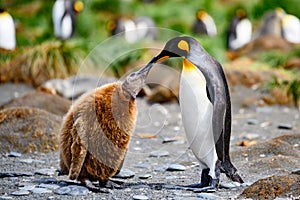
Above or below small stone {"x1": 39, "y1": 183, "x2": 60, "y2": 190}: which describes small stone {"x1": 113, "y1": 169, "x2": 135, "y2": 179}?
above

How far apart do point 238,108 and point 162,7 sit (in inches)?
520

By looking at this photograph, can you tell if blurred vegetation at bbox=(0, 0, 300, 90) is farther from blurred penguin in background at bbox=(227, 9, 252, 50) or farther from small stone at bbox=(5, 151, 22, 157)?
small stone at bbox=(5, 151, 22, 157)

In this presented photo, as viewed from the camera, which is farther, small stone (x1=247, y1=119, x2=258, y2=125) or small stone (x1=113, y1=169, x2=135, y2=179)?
small stone (x1=247, y1=119, x2=258, y2=125)

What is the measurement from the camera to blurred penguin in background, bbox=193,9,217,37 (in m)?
16.8

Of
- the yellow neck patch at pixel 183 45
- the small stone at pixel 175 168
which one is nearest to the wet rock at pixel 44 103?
the small stone at pixel 175 168

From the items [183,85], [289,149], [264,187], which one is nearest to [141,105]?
[289,149]

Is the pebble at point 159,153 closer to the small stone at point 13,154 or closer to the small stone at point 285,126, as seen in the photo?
the small stone at point 13,154

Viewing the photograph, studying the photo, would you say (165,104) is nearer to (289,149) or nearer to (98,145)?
(289,149)

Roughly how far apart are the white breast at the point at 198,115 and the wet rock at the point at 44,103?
2.77 metres

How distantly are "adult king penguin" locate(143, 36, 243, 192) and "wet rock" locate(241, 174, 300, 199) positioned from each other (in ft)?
1.08

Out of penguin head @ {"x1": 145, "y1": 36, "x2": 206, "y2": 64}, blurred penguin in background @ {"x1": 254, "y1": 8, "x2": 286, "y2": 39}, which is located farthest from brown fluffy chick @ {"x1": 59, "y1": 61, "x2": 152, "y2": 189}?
blurred penguin in background @ {"x1": 254, "y1": 8, "x2": 286, "y2": 39}

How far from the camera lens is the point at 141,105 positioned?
8.28m

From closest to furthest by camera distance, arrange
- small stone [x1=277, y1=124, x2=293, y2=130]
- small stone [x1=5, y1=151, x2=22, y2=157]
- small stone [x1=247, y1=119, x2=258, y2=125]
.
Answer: small stone [x1=5, y1=151, x2=22, y2=157], small stone [x1=277, y1=124, x2=293, y2=130], small stone [x1=247, y1=119, x2=258, y2=125]

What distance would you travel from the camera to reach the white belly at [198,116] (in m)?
4.35
